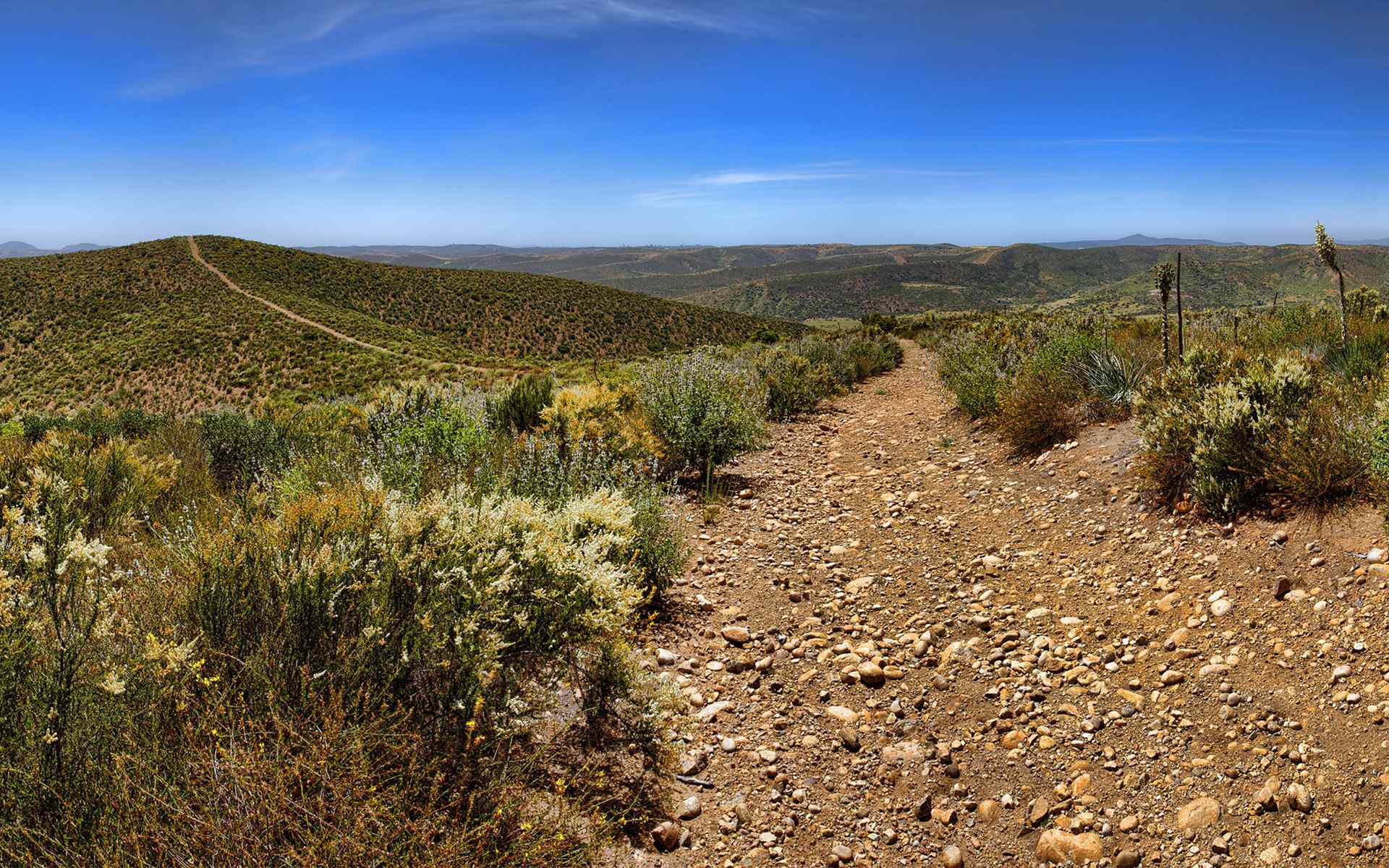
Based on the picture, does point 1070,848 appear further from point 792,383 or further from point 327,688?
point 792,383

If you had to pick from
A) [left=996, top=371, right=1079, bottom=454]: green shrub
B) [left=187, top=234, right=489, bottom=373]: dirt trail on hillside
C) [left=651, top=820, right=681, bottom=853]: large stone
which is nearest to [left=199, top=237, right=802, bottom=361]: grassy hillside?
[left=187, top=234, right=489, bottom=373]: dirt trail on hillside

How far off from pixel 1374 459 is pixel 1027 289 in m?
193

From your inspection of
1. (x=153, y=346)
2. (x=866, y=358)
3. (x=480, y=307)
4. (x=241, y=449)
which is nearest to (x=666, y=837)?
(x=241, y=449)

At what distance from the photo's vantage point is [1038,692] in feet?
12.0

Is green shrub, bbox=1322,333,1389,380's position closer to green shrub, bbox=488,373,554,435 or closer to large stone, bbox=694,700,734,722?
large stone, bbox=694,700,734,722

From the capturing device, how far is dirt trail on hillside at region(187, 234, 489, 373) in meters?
34.6

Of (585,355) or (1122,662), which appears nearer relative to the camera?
(1122,662)

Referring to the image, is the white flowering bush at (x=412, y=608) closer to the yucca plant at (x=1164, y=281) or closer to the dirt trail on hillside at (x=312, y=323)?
the yucca plant at (x=1164, y=281)

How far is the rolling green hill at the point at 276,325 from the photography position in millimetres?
34719

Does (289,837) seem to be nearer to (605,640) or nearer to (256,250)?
Result: (605,640)

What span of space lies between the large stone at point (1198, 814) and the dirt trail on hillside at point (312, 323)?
101 ft

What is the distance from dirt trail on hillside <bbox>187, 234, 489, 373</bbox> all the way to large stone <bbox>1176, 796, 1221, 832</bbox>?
30.9m

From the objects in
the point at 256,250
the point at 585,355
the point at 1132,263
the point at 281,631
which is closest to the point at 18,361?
the point at 256,250

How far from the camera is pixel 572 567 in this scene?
129 inches
